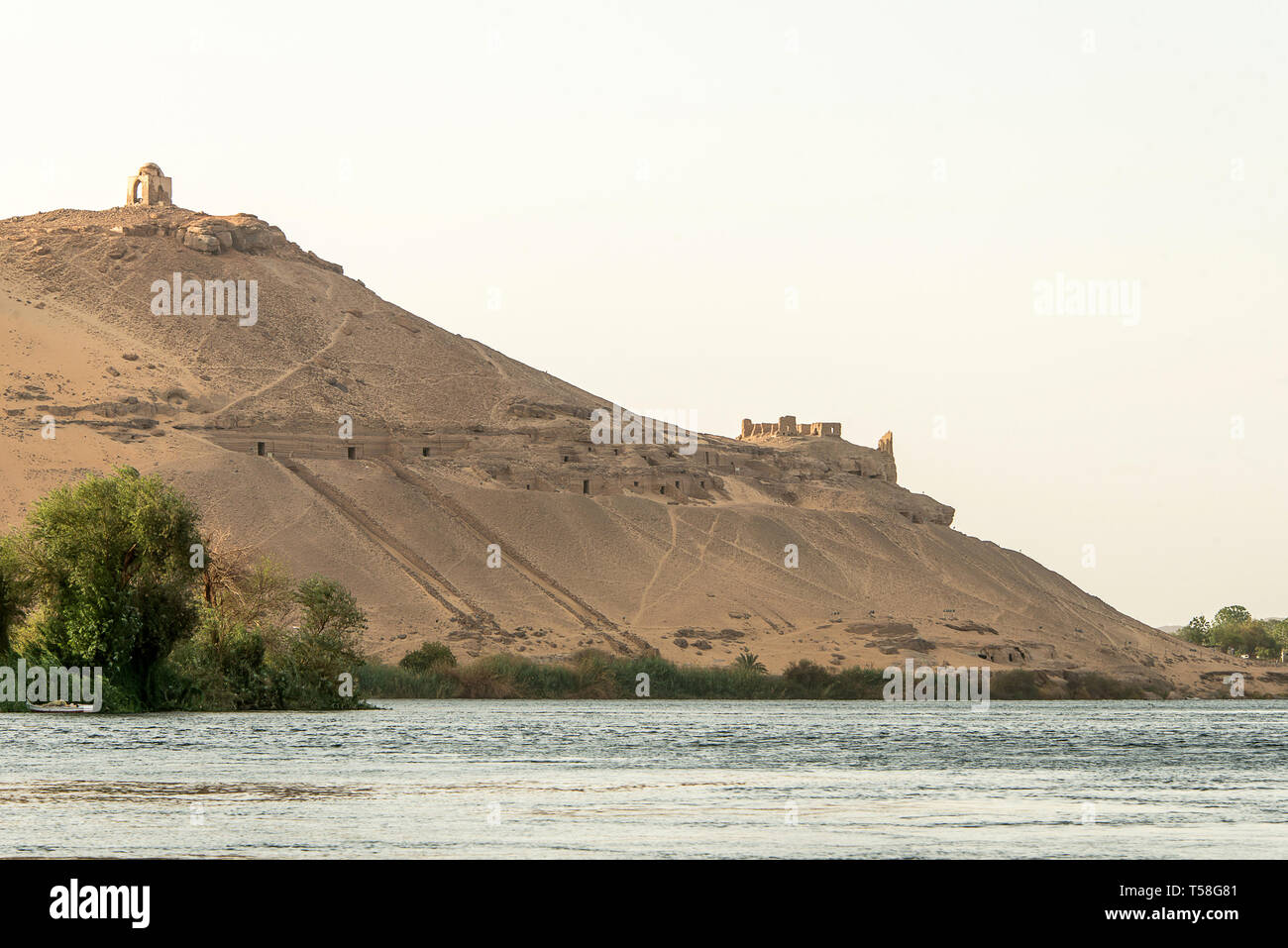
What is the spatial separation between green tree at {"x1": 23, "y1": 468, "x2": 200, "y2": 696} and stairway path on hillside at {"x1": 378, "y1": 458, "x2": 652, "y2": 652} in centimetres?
4973

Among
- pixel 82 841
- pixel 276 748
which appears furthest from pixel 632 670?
pixel 82 841

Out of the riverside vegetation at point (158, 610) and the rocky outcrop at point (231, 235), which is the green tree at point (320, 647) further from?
the rocky outcrop at point (231, 235)

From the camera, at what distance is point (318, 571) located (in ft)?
336

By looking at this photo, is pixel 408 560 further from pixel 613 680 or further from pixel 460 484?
pixel 613 680

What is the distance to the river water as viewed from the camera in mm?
24469

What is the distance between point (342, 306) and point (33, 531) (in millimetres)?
109776

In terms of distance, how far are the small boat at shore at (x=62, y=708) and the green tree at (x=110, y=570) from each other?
293cm

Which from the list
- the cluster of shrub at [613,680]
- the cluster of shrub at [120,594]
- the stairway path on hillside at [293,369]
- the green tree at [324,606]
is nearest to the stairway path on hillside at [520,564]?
the cluster of shrub at [613,680]

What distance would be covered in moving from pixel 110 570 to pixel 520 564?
61725 mm

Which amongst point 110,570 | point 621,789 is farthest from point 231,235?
point 621,789

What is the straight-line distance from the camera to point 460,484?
126750mm

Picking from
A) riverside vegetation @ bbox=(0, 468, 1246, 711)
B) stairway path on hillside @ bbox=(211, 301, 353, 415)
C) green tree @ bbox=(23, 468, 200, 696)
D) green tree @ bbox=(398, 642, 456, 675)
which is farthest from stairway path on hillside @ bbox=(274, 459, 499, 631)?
green tree @ bbox=(23, 468, 200, 696)

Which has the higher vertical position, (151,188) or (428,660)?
(151,188)

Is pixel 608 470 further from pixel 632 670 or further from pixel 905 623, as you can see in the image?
pixel 632 670
